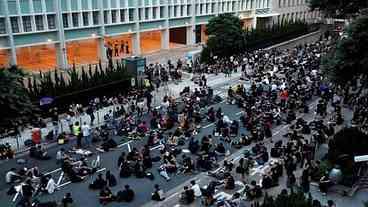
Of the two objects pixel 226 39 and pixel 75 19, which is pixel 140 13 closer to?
pixel 75 19

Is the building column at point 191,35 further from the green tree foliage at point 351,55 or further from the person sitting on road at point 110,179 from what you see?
the person sitting on road at point 110,179

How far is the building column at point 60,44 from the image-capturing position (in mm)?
46272

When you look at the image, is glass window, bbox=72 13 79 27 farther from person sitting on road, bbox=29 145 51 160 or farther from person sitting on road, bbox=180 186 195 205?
person sitting on road, bbox=180 186 195 205

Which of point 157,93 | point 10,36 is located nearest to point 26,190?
point 157,93

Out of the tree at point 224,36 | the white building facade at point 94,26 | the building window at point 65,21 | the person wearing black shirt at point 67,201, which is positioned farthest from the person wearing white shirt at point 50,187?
the tree at point 224,36

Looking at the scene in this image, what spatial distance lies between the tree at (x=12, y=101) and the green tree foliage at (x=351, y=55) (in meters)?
17.3

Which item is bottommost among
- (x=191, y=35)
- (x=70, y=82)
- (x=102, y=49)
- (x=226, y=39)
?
(x=102, y=49)

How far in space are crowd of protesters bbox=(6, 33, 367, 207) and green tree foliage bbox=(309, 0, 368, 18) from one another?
5.56 metres

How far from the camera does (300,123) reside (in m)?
29.1

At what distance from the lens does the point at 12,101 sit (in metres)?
23.0

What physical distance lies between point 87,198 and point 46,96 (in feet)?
47.2

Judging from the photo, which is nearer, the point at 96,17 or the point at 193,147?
the point at 193,147

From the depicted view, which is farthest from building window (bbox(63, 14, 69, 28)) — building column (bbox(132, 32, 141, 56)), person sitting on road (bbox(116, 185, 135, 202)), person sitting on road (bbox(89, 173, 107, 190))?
person sitting on road (bbox(116, 185, 135, 202))

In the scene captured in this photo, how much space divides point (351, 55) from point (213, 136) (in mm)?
10582
